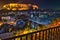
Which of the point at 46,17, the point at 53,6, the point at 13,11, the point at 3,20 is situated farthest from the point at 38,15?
the point at 3,20

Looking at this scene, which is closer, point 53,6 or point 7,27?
point 7,27

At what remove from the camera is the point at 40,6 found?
420 centimetres

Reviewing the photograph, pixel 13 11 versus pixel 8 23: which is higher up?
pixel 13 11

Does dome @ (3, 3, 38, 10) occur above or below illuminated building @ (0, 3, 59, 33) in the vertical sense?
above

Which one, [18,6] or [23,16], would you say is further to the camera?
[23,16]

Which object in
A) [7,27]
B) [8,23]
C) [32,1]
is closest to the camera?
[7,27]

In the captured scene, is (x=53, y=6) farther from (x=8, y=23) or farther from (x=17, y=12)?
(x=8, y=23)

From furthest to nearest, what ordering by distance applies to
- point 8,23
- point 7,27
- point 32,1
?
point 32,1, point 8,23, point 7,27

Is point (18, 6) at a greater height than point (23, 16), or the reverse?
point (18, 6)

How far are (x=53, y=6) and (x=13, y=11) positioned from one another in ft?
4.45

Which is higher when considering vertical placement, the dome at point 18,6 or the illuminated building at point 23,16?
the dome at point 18,6

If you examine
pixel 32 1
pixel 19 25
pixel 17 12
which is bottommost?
pixel 19 25

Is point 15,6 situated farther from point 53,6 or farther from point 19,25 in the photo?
point 53,6

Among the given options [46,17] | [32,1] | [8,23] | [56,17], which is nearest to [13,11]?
[8,23]
